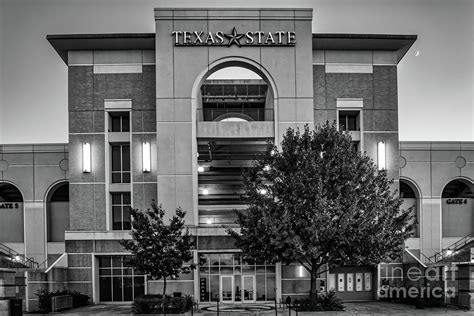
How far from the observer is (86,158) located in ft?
115

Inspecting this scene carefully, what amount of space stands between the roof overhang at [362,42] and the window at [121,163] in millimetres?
14558

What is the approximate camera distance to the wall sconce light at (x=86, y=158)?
3484cm

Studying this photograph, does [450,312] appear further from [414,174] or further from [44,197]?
[44,197]

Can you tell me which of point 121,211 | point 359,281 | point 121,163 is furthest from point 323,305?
point 121,163

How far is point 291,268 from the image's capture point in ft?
109

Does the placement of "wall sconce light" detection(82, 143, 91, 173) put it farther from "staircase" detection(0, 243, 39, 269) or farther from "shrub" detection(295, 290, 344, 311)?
"shrub" detection(295, 290, 344, 311)

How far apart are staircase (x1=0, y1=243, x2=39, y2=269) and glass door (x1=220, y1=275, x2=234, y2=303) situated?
13404 millimetres

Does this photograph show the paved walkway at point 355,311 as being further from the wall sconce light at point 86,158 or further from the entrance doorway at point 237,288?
the wall sconce light at point 86,158

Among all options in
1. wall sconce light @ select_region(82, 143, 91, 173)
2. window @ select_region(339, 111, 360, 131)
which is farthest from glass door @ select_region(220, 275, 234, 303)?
window @ select_region(339, 111, 360, 131)

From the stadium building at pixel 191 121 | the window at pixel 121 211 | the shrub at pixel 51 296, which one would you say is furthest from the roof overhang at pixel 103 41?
the shrub at pixel 51 296

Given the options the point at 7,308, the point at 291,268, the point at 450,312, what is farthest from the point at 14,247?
the point at 450,312

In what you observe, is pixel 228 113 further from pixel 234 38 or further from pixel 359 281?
pixel 359 281

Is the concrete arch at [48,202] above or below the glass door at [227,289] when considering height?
above

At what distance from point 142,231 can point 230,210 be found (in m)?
17.3
